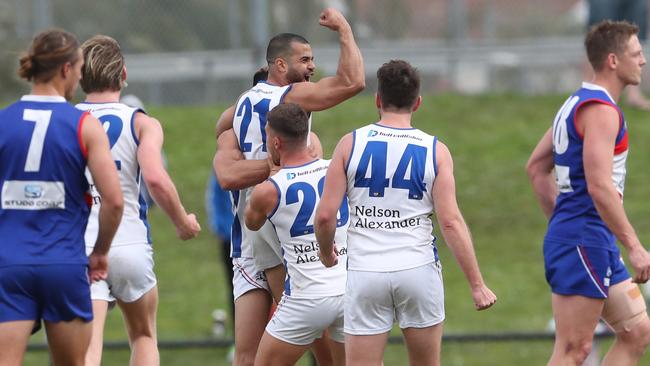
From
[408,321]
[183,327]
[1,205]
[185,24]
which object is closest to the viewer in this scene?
[1,205]

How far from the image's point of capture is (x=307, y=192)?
7023 mm

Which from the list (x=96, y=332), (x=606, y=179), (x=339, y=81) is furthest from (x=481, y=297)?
(x=96, y=332)

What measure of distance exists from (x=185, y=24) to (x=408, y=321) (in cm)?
933

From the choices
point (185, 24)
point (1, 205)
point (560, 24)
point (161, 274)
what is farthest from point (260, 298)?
point (560, 24)

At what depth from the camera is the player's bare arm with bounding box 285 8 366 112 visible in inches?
284

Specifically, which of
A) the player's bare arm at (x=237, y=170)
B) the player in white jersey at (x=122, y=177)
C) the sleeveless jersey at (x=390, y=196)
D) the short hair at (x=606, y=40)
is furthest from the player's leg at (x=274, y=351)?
the short hair at (x=606, y=40)

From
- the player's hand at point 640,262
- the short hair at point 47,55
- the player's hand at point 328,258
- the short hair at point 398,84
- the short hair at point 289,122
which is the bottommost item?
the player's hand at point 640,262

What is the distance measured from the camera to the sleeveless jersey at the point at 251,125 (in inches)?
292

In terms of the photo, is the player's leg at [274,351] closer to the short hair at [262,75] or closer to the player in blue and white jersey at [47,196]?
the player in blue and white jersey at [47,196]

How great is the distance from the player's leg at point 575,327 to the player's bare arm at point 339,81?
5.80 feet

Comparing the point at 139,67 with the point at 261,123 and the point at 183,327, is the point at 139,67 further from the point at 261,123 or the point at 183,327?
the point at 261,123

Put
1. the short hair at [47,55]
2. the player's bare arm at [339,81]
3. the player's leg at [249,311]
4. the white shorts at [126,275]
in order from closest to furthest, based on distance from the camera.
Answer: the short hair at [47,55]
the player's bare arm at [339,81]
the white shorts at [126,275]
the player's leg at [249,311]

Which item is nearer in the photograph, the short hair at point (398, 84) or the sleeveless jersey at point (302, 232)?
the short hair at point (398, 84)

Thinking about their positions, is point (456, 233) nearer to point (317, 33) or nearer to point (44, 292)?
point (44, 292)
